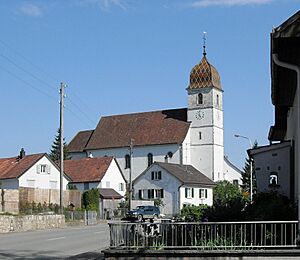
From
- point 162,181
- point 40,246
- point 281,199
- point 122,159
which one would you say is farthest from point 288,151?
point 122,159

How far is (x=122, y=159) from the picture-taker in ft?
366

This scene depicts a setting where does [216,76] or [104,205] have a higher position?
[216,76]

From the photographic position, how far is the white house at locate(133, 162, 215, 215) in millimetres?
86312

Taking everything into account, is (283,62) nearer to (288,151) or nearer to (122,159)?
(288,151)

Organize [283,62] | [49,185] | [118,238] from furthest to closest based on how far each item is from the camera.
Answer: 1. [49,185]
2. [118,238]
3. [283,62]

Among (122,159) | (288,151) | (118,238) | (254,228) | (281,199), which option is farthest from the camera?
(122,159)

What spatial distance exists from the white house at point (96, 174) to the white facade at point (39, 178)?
395 inches

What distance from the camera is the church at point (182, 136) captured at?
10500cm

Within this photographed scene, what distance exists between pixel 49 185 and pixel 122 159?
37357mm

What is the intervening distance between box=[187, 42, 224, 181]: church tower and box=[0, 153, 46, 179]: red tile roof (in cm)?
3669

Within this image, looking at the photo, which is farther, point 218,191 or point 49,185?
point 218,191

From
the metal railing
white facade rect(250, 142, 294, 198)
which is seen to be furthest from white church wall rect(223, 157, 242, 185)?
the metal railing

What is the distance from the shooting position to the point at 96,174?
87312 mm

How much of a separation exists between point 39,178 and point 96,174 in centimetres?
1531
